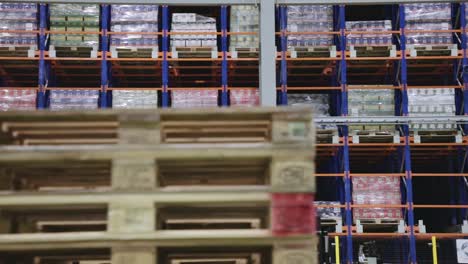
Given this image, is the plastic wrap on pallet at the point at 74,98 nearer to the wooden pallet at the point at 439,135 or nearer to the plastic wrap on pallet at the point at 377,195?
the plastic wrap on pallet at the point at 377,195

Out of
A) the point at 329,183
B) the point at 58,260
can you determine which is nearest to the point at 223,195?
the point at 58,260

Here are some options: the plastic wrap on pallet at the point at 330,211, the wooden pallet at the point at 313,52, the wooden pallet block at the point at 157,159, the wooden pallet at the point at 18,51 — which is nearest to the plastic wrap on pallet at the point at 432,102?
the wooden pallet at the point at 313,52

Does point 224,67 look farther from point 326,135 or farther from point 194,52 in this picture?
point 326,135

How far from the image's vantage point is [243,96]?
619 inches

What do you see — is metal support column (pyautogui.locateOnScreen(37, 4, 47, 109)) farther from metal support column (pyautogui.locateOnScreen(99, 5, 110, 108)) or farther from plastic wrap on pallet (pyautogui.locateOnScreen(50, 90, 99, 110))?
metal support column (pyautogui.locateOnScreen(99, 5, 110, 108))

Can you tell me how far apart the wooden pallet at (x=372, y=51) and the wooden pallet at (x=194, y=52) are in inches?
108

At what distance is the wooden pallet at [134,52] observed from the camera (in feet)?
51.7

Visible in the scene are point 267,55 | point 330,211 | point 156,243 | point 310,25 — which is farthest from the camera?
point 310,25

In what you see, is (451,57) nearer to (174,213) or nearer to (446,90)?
(446,90)

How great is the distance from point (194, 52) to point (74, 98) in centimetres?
263

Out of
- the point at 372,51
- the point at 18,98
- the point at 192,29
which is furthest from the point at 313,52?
the point at 18,98

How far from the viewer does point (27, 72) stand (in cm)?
1728

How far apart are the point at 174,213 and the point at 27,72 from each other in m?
14.2

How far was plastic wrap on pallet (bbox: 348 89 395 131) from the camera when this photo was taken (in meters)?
15.6
